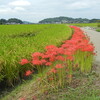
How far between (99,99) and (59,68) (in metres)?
1.05

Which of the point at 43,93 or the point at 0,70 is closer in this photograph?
the point at 43,93

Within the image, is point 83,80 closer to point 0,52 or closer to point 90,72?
point 90,72

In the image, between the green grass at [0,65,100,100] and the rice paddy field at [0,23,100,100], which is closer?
the green grass at [0,65,100,100]

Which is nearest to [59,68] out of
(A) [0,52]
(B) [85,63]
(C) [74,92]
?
(C) [74,92]

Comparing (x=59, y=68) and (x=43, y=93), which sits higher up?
(x=59, y=68)

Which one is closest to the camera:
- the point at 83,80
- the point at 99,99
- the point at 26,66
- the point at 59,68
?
the point at 99,99

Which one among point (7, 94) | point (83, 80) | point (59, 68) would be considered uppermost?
point (59, 68)

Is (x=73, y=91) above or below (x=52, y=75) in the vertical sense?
below

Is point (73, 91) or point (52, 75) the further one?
point (52, 75)

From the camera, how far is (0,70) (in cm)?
507

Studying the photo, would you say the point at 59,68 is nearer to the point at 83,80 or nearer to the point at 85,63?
the point at 83,80

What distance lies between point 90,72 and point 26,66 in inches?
64.6

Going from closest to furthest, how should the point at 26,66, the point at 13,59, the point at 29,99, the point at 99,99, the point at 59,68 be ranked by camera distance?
the point at 99,99, the point at 29,99, the point at 59,68, the point at 13,59, the point at 26,66

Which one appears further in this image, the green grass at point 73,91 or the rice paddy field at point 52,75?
the rice paddy field at point 52,75
